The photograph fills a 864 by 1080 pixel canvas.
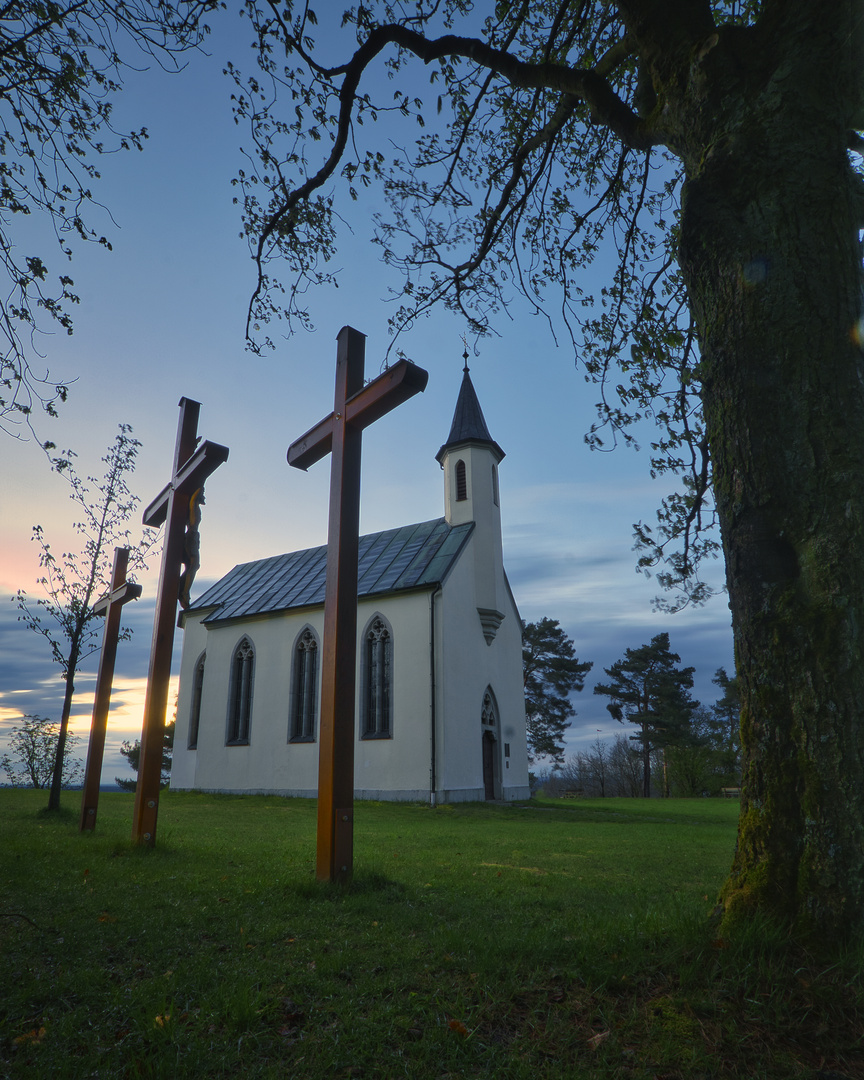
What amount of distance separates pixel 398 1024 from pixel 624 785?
43.0m

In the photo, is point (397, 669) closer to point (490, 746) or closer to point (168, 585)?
point (490, 746)

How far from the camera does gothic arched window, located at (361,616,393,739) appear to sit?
19.8m

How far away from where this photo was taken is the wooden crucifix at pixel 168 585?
22.5ft

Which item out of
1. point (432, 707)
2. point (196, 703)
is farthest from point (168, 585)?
point (196, 703)

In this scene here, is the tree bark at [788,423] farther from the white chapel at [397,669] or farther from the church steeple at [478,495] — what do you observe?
the church steeple at [478,495]

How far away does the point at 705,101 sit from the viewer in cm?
382

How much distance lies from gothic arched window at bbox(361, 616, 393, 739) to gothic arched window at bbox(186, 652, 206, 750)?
8.03 metres

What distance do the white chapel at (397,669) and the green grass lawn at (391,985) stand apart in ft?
46.8

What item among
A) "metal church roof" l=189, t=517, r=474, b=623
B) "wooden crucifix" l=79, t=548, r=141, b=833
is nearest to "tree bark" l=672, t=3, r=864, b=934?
"wooden crucifix" l=79, t=548, r=141, b=833

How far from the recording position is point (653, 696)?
3631 cm

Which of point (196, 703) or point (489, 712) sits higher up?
point (196, 703)

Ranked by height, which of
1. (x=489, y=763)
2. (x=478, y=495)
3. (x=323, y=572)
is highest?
(x=478, y=495)

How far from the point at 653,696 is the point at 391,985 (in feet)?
119

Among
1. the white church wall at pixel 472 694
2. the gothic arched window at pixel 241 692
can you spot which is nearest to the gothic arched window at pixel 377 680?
the white church wall at pixel 472 694
